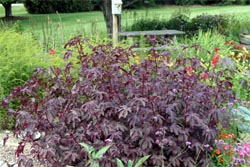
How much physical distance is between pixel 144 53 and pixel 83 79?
2760 mm

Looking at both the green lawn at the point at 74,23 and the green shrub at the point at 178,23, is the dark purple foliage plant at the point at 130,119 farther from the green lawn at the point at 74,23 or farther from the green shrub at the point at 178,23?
the green shrub at the point at 178,23

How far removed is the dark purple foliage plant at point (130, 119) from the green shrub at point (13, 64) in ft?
4.08

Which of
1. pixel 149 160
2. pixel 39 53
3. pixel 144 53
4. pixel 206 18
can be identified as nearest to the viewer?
pixel 149 160

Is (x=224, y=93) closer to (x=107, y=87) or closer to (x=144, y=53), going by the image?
(x=107, y=87)

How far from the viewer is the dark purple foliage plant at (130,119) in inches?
101

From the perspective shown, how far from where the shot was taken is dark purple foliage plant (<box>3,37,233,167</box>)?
2.57m

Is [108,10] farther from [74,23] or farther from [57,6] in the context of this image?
[57,6]

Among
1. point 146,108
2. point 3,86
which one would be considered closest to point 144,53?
point 3,86

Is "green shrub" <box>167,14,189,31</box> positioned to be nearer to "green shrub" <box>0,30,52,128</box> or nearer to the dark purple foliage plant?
"green shrub" <box>0,30,52,128</box>

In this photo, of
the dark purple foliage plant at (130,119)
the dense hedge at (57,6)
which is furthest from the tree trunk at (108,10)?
the dense hedge at (57,6)

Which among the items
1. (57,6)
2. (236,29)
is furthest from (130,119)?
(57,6)

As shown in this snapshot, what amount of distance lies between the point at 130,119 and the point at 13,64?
7.01 feet

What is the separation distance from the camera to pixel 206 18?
1009 cm

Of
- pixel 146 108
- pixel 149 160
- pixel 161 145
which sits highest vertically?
pixel 146 108
